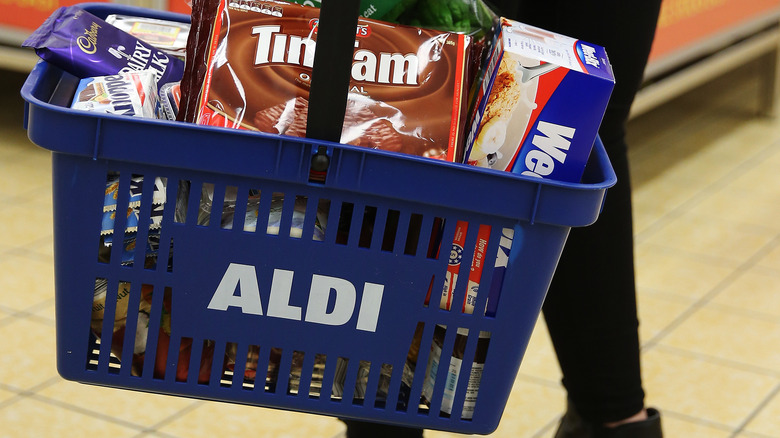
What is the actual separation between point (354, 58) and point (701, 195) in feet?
7.98

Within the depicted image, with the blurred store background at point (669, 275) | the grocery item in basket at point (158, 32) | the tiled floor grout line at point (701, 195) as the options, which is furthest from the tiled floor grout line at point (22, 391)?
the tiled floor grout line at point (701, 195)

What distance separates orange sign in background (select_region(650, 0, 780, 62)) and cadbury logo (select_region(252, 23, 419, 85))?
212cm

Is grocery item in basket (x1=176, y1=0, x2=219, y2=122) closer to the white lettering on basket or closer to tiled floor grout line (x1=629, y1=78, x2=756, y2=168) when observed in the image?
the white lettering on basket

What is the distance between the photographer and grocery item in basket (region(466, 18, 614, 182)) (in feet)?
2.10

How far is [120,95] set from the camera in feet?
2.20

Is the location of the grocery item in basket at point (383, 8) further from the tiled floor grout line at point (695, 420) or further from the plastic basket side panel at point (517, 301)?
the tiled floor grout line at point (695, 420)

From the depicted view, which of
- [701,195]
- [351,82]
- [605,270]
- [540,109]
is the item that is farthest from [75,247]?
[701,195]

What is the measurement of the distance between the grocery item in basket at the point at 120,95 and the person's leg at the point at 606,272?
1.67 feet

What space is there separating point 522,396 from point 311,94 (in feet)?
3.93

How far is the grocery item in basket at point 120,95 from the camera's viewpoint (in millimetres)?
656

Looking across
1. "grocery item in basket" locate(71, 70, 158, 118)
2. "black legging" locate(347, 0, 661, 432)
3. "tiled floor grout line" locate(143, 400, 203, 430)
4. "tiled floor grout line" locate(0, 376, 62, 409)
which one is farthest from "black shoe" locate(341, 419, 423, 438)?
"tiled floor grout line" locate(0, 376, 62, 409)

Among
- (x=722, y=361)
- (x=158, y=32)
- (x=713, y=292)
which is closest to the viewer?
(x=158, y=32)

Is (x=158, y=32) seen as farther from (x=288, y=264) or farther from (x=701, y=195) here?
(x=701, y=195)

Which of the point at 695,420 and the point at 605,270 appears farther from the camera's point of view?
the point at 695,420
